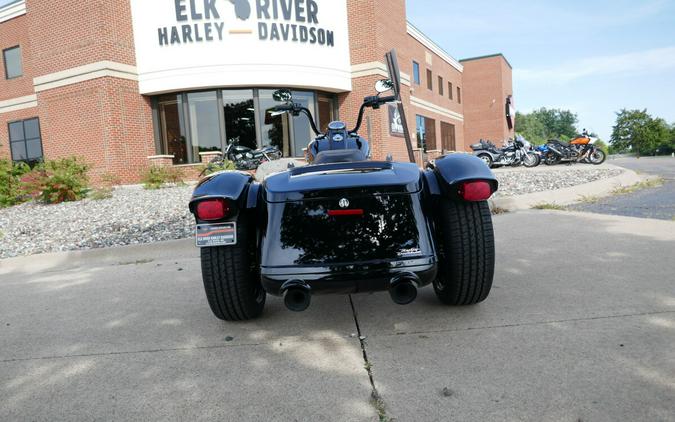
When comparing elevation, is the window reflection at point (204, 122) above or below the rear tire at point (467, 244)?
above

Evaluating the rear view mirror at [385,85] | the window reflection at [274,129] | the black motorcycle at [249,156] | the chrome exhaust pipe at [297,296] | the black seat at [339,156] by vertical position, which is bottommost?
the chrome exhaust pipe at [297,296]

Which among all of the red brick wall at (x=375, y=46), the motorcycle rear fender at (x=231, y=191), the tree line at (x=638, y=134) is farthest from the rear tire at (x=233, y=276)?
the tree line at (x=638, y=134)

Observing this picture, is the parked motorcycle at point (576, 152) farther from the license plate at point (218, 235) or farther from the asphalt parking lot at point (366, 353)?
the license plate at point (218, 235)

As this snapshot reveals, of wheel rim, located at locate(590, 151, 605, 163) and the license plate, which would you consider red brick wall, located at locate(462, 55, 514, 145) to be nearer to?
wheel rim, located at locate(590, 151, 605, 163)

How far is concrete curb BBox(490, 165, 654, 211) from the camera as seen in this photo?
7281mm

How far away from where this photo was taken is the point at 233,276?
2.59 m

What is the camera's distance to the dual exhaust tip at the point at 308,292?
2.17 m

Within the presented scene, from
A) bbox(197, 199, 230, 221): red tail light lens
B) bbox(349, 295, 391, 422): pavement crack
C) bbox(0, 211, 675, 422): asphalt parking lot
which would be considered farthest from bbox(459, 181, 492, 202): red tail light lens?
bbox(197, 199, 230, 221): red tail light lens

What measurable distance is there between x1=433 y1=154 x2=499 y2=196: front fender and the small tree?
66153 millimetres

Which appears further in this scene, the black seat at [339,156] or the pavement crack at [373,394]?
the black seat at [339,156]

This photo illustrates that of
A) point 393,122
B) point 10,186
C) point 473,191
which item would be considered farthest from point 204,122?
point 473,191

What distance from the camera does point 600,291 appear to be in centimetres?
298

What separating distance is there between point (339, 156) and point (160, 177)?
11014 millimetres

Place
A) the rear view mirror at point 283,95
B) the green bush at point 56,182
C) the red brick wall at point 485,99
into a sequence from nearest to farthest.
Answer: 1. the rear view mirror at point 283,95
2. the green bush at point 56,182
3. the red brick wall at point 485,99
